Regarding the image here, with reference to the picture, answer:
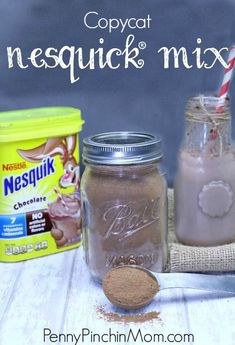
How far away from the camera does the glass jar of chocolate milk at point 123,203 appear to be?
0.81 m

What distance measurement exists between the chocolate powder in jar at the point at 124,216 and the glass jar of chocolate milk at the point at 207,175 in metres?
0.07

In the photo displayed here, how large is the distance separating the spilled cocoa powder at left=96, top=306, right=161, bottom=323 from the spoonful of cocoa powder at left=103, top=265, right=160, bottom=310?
0.01 m

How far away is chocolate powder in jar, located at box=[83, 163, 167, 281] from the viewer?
0.82 metres

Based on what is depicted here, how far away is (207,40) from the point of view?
1.08 m

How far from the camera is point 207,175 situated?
0.89 meters

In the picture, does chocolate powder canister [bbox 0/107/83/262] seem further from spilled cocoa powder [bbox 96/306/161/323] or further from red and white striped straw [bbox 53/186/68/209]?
spilled cocoa powder [bbox 96/306/161/323]

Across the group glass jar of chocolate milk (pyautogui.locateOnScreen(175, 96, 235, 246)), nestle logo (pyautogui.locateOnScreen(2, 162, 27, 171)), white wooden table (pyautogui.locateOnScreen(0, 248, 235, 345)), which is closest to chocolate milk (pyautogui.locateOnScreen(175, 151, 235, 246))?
glass jar of chocolate milk (pyautogui.locateOnScreen(175, 96, 235, 246))

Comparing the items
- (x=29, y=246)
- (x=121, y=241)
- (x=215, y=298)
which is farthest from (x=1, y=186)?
(x=215, y=298)

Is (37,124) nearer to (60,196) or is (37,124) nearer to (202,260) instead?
(60,196)

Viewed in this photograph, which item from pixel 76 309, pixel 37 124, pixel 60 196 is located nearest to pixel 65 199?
pixel 60 196

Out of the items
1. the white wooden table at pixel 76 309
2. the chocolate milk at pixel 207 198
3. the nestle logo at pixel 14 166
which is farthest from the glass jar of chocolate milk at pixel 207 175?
the nestle logo at pixel 14 166

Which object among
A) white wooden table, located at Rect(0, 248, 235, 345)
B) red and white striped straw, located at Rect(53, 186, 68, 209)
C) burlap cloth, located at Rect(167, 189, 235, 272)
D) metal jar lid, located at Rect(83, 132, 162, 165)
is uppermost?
metal jar lid, located at Rect(83, 132, 162, 165)

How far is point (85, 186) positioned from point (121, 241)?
9cm

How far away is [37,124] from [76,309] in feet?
0.95
